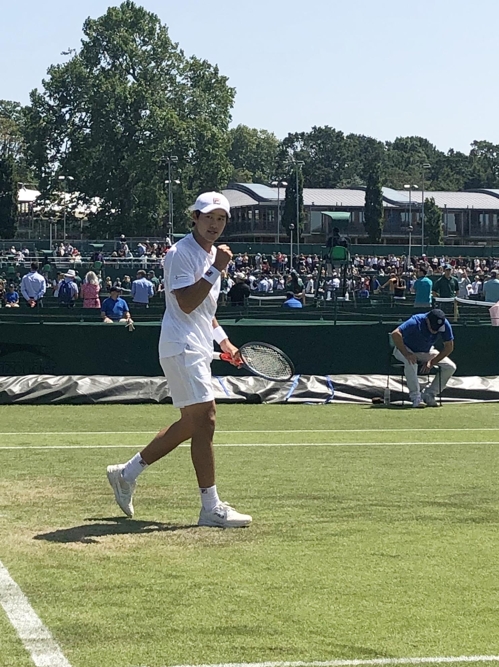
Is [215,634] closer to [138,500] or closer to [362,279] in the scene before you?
[138,500]

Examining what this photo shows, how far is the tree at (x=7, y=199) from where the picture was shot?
98500mm

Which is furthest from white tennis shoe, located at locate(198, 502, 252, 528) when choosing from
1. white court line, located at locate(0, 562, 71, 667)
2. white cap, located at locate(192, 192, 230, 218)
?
white cap, located at locate(192, 192, 230, 218)

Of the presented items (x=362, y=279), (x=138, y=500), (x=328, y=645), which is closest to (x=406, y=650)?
(x=328, y=645)

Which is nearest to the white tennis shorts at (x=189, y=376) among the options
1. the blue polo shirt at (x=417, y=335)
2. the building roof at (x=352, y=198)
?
the blue polo shirt at (x=417, y=335)

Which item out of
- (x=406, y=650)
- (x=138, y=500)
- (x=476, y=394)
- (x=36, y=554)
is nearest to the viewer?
(x=406, y=650)

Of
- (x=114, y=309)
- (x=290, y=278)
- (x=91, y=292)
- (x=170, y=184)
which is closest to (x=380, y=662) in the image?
(x=114, y=309)

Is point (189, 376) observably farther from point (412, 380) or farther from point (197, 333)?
point (412, 380)

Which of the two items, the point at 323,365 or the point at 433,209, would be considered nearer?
the point at 323,365

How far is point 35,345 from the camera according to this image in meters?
18.1

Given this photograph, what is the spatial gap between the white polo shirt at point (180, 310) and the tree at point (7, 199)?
311 feet

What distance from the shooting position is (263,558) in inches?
223

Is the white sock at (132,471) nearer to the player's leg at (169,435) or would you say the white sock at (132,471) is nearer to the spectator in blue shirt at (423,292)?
the player's leg at (169,435)

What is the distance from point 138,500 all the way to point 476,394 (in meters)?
10.8

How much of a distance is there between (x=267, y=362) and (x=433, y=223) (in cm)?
10949
